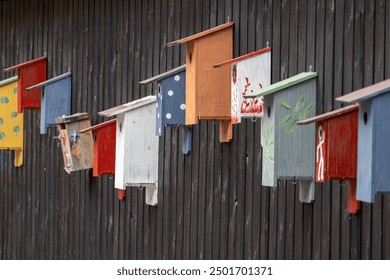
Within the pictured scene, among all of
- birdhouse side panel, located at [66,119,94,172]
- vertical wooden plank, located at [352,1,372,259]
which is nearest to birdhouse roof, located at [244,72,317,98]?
vertical wooden plank, located at [352,1,372,259]

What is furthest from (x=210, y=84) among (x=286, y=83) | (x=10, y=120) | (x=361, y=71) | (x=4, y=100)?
(x=10, y=120)

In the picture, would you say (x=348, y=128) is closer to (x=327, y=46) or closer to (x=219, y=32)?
(x=327, y=46)

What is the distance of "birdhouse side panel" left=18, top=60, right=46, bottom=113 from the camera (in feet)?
38.3

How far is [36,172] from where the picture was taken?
478 inches

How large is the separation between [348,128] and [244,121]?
6.21 feet

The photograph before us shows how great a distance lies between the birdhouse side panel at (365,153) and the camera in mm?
6324

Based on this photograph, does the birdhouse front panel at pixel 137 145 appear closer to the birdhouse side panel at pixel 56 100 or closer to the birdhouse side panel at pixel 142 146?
the birdhouse side panel at pixel 142 146

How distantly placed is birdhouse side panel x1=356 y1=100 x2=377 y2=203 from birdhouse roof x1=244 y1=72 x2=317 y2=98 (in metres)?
0.99

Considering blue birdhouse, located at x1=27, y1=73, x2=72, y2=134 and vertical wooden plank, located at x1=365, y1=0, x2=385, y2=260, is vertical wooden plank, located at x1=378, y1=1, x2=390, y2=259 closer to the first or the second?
vertical wooden plank, located at x1=365, y1=0, x2=385, y2=260

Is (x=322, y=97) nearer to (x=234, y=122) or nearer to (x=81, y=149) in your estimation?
(x=234, y=122)

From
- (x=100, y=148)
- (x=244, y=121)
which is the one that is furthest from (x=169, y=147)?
(x=244, y=121)

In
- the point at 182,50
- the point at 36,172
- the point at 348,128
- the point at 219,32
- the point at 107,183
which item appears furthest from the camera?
the point at 36,172

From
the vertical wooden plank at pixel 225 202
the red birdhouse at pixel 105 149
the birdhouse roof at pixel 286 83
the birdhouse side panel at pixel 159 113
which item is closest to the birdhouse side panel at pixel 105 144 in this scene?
the red birdhouse at pixel 105 149

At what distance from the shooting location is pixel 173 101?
8.81m
